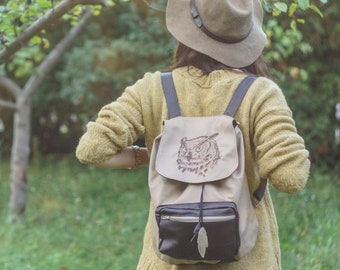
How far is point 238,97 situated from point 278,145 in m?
0.24

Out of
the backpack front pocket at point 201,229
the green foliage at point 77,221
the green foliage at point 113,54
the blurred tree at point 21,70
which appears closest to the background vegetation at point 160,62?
the green foliage at point 113,54

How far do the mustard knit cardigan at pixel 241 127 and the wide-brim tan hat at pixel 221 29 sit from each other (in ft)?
0.23

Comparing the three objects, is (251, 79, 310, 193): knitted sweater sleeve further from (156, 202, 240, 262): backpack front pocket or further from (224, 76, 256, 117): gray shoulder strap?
(156, 202, 240, 262): backpack front pocket

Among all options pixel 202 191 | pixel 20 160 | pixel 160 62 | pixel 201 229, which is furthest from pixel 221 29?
pixel 160 62

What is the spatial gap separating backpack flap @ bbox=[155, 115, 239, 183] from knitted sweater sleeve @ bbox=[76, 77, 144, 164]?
129mm

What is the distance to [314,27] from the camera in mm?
8156

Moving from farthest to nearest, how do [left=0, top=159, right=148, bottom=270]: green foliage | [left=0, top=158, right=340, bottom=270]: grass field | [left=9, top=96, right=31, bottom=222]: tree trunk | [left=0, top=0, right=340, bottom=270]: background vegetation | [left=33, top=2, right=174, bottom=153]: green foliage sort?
[left=33, top=2, right=174, bottom=153]: green foliage
[left=9, top=96, right=31, bottom=222]: tree trunk
[left=0, top=0, right=340, bottom=270]: background vegetation
[left=0, top=159, right=148, bottom=270]: green foliage
[left=0, top=158, right=340, bottom=270]: grass field

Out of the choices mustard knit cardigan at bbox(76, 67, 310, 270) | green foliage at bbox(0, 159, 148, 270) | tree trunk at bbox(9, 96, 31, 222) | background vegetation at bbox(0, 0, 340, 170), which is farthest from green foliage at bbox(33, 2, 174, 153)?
mustard knit cardigan at bbox(76, 67, 310, 270)

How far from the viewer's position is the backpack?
2.14 meters

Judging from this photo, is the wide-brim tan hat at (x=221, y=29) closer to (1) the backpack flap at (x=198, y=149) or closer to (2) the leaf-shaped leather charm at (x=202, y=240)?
(1) the backpack flap at (x=198, y=149)

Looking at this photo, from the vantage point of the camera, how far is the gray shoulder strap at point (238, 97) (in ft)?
7.60

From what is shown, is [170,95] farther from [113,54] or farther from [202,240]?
[113,54]

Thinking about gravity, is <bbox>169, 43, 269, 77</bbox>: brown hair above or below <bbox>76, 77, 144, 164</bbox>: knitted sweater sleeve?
above

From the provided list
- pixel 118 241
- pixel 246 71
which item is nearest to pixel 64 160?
pixel 118 241
